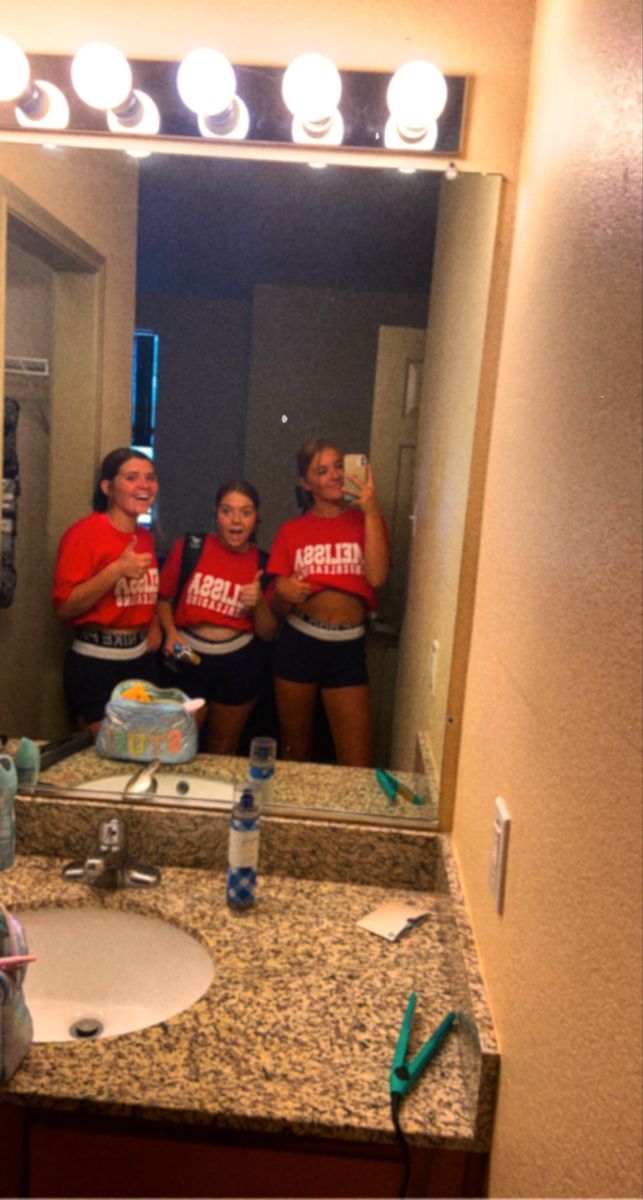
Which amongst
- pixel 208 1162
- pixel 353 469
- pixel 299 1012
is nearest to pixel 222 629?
pixel 353 469

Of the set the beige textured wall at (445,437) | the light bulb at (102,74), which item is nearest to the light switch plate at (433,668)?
the beige textured wall at (445,437)

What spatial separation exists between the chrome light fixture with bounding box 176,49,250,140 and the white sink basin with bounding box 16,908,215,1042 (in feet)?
4.00

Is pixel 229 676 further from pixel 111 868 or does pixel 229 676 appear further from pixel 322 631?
pixel 111 868

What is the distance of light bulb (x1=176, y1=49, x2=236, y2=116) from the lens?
125 centimetres

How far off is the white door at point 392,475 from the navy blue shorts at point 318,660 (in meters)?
0.02

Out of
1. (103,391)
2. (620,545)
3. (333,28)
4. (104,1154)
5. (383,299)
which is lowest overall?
(104,1154)

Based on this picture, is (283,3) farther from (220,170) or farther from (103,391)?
(103,391)

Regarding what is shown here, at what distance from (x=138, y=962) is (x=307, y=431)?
33.3 inches

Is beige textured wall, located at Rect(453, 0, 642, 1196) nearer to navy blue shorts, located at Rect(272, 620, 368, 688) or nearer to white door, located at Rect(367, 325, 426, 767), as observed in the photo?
white door, located at Rect(367, 325, 426, 767)

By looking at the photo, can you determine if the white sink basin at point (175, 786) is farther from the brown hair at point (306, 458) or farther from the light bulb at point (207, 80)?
the light bulb at point (207, 80)

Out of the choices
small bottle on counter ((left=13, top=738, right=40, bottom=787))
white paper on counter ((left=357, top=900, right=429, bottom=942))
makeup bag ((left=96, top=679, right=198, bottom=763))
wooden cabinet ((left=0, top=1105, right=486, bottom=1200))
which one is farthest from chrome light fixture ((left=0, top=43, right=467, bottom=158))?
wooden cabinet ((left=0, top=1105, right=486, bottom=1200))

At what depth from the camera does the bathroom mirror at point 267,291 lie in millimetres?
1287

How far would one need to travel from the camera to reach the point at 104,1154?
0.90 m

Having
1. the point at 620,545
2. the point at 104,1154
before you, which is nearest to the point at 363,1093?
the point at 104,1154
